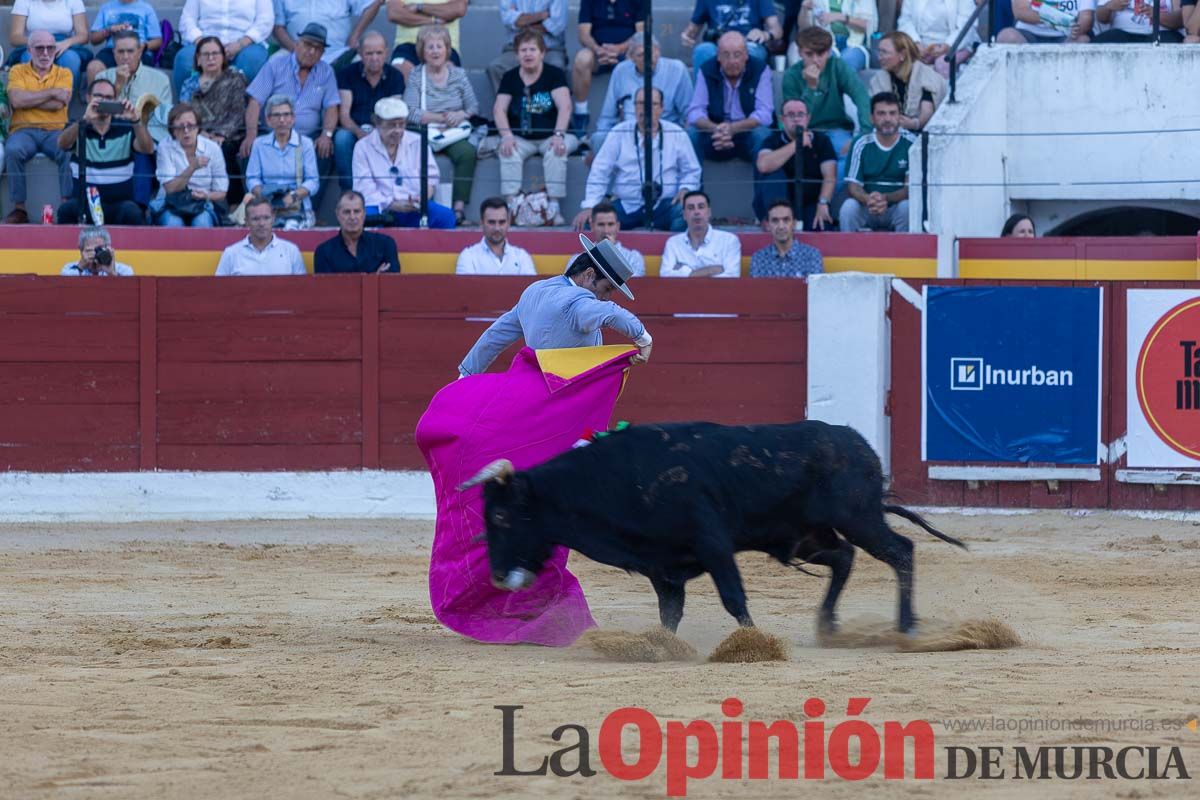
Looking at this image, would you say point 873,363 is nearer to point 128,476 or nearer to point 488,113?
point 488,113

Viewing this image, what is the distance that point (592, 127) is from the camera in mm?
12258

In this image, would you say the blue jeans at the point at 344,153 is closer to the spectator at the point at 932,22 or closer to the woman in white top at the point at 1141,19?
the spectator at the point at 932,22

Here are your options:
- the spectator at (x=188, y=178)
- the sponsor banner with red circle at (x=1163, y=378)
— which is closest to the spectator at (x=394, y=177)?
the spectator at (x=188, y=178)

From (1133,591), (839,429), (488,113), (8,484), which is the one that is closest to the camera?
(839,429)

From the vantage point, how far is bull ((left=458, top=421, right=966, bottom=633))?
5688 mm

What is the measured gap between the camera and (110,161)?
36.9ft

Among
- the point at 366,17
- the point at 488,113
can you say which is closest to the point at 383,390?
the point at 488,113

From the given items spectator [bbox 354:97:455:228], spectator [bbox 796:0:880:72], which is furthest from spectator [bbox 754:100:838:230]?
spectator [bbox 354:97:455:228]

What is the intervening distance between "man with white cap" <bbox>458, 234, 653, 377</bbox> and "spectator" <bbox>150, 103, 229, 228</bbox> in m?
5.27

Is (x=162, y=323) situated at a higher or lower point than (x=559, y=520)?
higher

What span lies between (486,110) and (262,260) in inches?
99.9

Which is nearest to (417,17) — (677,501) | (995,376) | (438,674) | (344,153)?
(344,153)

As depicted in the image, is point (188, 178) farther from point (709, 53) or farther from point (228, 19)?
point (709, 53)

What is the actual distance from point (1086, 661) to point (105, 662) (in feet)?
10.1
